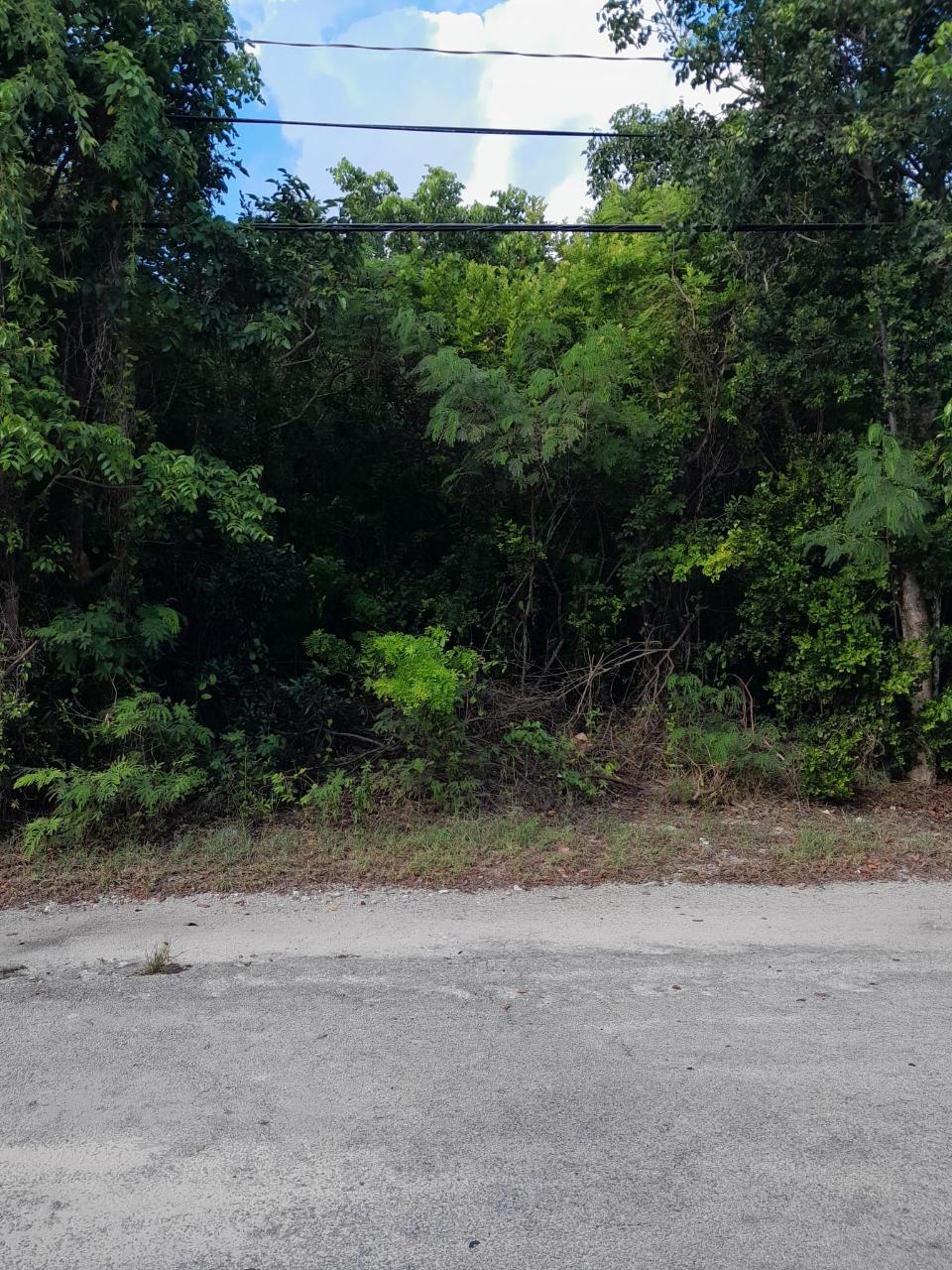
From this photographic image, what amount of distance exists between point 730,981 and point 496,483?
6.47 metres

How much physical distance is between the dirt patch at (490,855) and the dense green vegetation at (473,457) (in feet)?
1.47

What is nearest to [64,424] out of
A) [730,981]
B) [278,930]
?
[278,930]

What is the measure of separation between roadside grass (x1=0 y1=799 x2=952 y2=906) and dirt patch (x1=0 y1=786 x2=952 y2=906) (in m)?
0.01

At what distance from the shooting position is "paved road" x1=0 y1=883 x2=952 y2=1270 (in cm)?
294

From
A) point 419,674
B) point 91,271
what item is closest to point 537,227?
point 91,271

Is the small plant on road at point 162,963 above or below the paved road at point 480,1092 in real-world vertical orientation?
above

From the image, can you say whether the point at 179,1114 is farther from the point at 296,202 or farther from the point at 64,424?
the point at 296,202

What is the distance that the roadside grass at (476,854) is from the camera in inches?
261

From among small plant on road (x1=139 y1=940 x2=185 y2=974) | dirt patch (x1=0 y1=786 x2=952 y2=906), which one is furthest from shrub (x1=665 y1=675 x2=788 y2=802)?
small plant on road (x1=139 y1=940 x2=185 y2=974)

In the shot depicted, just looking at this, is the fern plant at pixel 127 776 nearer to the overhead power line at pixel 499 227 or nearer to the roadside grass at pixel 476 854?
the roadside grass at pixel 476 854

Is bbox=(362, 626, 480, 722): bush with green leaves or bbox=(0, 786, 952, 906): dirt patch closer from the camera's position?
bbox=(0, 786, 952, 906): dirt patch

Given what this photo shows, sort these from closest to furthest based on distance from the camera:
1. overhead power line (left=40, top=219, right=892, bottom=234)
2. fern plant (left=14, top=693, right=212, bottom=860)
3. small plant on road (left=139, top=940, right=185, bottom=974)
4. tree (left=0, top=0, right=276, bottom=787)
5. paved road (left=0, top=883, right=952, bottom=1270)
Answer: paved road (left=0, top=883, right=952, bottom=1270), small plant on road (left=139, top=940, right=185, bottom=974), tree (left=0, top=0, right=276, bottom=787), fern plant (left=14, top=693, right=212, bottom=860), overhead power line (left=40, top=219, right=892, bottom=234)

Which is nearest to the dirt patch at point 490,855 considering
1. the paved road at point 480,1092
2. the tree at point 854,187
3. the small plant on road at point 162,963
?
the paved road at point 480,1092

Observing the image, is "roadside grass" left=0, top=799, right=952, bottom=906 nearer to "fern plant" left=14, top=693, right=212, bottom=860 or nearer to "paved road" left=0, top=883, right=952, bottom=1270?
"fern plant" left=14, top=693, right=212, bottom=860
